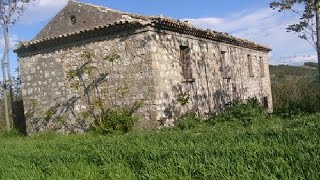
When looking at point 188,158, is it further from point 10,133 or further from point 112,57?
point 10,133

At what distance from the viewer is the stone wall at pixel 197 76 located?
14086 millimetres

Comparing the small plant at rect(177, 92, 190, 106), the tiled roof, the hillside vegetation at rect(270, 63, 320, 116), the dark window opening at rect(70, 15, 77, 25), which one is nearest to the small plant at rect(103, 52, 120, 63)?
the tiled roof

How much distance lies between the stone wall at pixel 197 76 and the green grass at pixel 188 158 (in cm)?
469

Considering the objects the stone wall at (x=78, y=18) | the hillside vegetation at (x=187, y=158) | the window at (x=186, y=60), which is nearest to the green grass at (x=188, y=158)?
the hillside vegetation at (x=187, y=158)

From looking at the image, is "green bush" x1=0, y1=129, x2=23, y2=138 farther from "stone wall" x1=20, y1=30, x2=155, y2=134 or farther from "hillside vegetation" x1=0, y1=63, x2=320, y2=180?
"hillside vegetation" x1=0, y1=63, x2=320, y2=180

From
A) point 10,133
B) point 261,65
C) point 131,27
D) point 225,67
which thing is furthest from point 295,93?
point 10,133

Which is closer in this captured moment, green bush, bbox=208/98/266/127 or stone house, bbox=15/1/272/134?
green bush, bbox=208/98/266/127

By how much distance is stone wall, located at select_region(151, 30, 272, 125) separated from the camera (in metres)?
14.1

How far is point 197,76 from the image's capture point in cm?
1625

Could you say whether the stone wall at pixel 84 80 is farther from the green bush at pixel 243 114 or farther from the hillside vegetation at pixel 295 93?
the hillside vegetation at pixel 295 93

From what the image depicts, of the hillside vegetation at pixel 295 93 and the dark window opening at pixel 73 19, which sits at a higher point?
the dark window opening at pixel 73 19

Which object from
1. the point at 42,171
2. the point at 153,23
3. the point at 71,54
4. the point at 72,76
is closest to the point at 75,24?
the point at 71,54

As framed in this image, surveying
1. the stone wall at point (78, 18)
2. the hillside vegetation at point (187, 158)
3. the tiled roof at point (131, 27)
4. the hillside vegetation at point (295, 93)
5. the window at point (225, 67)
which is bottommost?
the hillside vegetation at point (187, 158)

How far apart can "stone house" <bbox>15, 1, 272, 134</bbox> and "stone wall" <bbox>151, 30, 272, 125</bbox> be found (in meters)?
0.03
